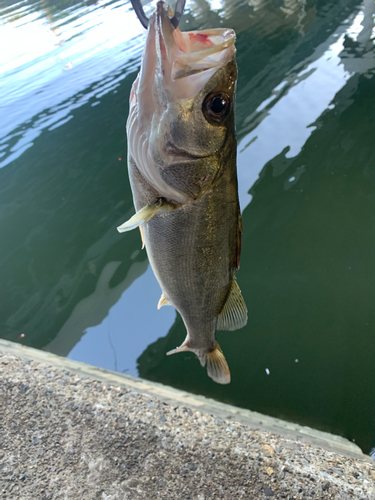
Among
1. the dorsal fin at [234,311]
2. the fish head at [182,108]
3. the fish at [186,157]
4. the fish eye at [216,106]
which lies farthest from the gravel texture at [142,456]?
the fish eye at [216,106]

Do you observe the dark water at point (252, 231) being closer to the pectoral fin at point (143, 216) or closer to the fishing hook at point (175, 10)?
the pectoral fin at point (143, 216)

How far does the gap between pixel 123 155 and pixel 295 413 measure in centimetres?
428

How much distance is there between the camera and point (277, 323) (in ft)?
11.1

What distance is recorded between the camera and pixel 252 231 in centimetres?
423

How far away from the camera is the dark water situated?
3.10 meters

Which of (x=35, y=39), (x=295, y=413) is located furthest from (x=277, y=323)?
(x=35, y=39)

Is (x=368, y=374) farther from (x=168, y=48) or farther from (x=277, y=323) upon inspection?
(x=168, y=48)

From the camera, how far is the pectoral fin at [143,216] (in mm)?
1214

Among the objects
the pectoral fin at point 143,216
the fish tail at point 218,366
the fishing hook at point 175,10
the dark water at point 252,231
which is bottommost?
the dark water at point 252,231

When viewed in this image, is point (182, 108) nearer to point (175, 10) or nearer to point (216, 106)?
point (216, 106)

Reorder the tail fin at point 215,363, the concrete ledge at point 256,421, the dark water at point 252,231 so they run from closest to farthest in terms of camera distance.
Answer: the tail fin at point 215,363 → the concrete ledge at point 256,421 → the dark water at point 252,231

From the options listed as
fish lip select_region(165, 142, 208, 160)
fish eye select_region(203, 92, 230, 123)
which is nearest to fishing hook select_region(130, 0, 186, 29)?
fish eye select_region(203, 92, 230, 123)

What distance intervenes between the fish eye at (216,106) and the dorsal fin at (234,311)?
730 millimetres

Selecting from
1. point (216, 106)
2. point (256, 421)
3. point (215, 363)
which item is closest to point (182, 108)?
point (216, 106)
